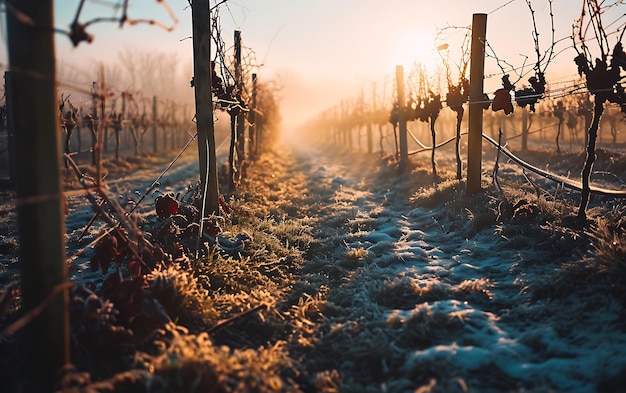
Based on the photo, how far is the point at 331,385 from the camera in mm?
2691

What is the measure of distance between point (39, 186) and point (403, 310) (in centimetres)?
278

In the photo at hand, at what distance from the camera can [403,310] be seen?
Result: 3678 mm

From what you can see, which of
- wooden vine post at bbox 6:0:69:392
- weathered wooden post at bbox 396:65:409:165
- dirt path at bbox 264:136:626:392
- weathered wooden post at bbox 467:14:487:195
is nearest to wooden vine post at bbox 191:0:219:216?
dirt path at bbox 264:136:626:392

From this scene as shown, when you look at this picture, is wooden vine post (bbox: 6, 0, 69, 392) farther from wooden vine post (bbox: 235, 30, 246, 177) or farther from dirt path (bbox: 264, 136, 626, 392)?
wooden vine post (bbox: 235, 30, 246, 177)

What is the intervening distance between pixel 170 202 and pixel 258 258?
1.20 m

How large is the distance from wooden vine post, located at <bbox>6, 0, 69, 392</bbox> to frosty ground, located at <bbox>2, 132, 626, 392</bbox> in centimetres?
25

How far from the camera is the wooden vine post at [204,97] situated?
18.5 ft

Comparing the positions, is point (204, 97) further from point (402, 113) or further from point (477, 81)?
point (402, 113)

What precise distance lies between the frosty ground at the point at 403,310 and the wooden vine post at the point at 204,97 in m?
0.63

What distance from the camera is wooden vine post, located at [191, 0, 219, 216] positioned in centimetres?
Result: 565

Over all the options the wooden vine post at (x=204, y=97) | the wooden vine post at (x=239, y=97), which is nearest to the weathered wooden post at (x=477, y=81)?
the wooden vine post at (x=239, y=97)

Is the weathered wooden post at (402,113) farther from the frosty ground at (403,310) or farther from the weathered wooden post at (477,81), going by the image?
the frosty ground at (403,310)

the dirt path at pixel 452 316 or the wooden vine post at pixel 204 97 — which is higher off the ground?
the wooden vine post at pixel 204 97

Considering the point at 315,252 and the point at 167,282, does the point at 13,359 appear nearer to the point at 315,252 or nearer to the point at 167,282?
the point at 167,282
